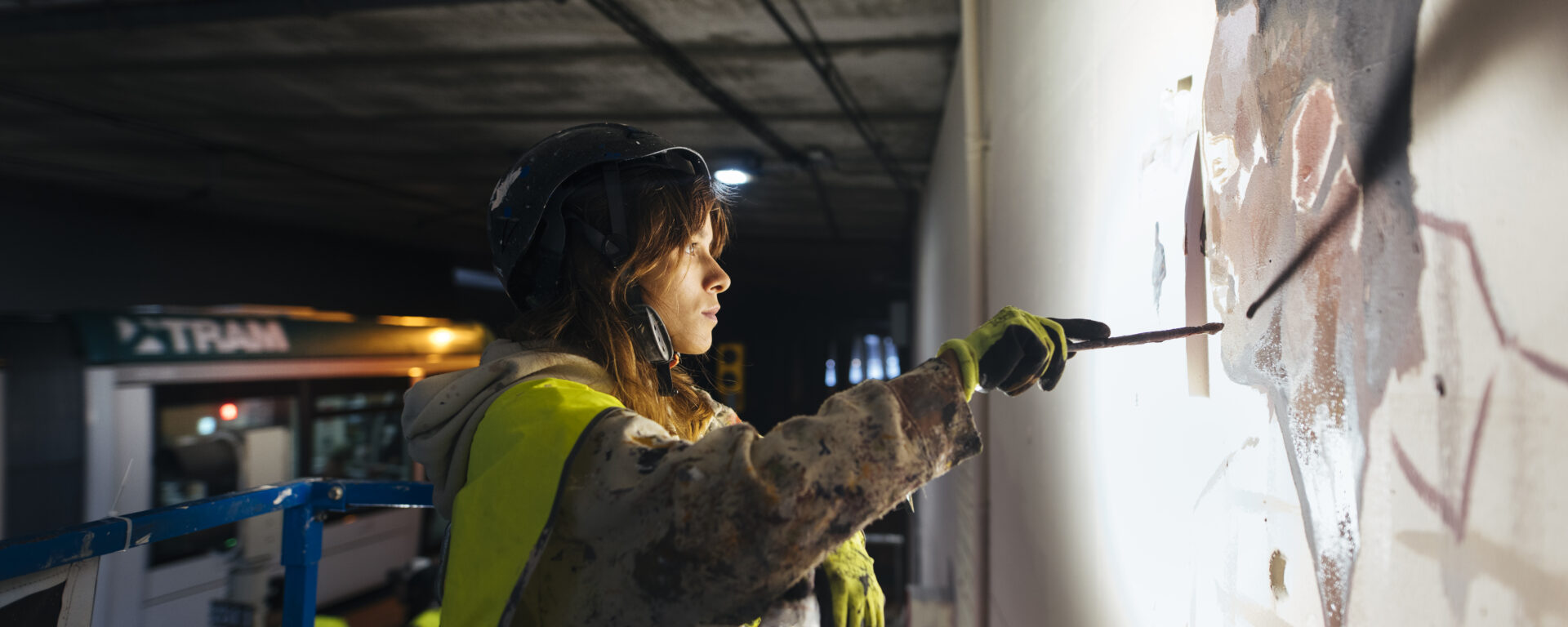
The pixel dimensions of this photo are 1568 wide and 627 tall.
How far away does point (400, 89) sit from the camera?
4.20 meters

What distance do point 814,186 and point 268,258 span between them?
18.1 feet

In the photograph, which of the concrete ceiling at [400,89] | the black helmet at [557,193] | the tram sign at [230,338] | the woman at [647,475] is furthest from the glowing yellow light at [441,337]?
the woman at [647,475]

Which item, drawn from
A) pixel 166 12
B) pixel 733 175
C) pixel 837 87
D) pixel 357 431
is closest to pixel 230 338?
pixel 357 431

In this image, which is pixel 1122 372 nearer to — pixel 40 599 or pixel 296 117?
pixel 40 599

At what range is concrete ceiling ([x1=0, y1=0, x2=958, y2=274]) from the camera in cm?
326

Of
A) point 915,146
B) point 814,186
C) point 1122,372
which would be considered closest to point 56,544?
point 1122,372

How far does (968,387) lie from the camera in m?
0.87

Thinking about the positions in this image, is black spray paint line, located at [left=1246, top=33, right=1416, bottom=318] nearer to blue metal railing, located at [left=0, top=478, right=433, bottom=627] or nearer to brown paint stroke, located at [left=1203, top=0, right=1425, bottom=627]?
brown paint stroke, located at [left=1203, top=0, right=1425, bottom=627]

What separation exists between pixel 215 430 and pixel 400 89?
9.43ft

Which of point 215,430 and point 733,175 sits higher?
point 733,175

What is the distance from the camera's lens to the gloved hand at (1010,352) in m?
0.87

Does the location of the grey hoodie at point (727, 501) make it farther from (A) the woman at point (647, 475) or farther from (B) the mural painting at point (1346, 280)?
(B) the mural painting at point (1346, 280)

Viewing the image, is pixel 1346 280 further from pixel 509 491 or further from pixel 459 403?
pixel 459 403

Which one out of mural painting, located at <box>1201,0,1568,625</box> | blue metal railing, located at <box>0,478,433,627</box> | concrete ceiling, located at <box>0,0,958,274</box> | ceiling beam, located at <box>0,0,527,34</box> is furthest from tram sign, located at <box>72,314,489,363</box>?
mural painting, located at <box>1201,0,1568,625</box>
